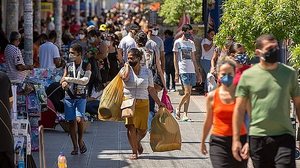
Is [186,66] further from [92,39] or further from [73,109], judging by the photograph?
[92,39]

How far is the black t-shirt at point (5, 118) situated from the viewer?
8.95 meters

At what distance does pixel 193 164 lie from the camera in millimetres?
12492

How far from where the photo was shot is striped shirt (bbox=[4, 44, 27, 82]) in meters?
15.8

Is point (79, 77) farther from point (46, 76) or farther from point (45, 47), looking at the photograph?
point (45, 47)

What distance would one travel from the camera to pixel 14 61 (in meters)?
15.8

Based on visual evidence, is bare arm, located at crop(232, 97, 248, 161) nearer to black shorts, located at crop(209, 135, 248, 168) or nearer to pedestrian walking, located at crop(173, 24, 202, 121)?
black shorts, located at crop(209, 135, 248, 168)

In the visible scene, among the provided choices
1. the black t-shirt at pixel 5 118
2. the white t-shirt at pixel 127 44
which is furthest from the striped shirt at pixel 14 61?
the black t-shirt at pixel 5 118

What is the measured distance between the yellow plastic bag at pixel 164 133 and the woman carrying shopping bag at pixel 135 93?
0.54ft

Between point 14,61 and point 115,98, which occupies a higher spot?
point 14,61

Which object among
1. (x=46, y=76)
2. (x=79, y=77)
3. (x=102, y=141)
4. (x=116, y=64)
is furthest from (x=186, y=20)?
(x=79, y=77)

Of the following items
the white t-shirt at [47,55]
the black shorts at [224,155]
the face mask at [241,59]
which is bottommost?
the white t-shirt at [47,55]

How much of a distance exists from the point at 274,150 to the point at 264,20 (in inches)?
173

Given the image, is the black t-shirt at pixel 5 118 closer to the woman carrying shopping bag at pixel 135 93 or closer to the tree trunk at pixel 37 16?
the woman carrying shopping bag at pixel 135 93

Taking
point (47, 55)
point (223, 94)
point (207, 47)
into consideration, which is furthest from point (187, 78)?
point (223, 94)
